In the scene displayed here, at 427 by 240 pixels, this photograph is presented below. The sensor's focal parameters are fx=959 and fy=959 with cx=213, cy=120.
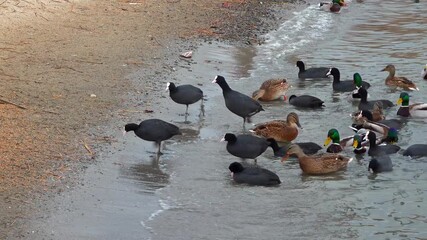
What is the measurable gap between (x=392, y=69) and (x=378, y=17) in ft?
24.6

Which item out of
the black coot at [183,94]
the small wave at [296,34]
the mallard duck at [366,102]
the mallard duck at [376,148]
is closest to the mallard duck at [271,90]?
the mallard duck at [366,102]

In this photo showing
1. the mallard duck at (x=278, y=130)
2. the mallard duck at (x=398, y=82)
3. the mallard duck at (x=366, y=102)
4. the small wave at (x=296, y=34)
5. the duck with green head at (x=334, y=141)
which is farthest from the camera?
the small wave at (x=296, y=34)

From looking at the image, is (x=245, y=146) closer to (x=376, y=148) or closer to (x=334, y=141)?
(x=334, y=141)

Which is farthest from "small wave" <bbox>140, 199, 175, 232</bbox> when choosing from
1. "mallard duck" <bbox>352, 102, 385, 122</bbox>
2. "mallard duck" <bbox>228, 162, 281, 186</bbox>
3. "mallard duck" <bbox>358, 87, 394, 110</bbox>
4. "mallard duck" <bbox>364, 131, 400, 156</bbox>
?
"mallard duck" <bbox>358, 87, 394, 110</bbox>

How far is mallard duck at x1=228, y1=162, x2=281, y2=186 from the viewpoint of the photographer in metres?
10.9

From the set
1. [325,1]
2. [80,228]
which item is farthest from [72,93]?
[325,1]

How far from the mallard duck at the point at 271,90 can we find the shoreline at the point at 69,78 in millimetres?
1578

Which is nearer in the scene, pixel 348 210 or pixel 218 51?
pixel 348 210

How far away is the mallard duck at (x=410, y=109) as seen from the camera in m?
14.4

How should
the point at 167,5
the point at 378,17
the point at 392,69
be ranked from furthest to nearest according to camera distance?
the point at 378,17, the point at 167,5, the point at 392,69

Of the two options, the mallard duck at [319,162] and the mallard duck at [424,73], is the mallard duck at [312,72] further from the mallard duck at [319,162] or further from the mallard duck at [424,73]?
the mallard duck at [319,162]

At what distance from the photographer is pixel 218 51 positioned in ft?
61.1

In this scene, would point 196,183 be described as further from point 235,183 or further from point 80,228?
point 80,228

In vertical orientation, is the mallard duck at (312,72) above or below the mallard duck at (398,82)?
below
